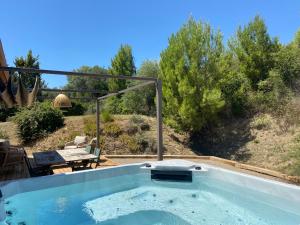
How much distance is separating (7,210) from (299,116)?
40.9 ft

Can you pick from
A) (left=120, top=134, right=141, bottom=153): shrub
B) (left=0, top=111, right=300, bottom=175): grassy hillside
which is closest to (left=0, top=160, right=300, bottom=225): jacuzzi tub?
(left=0, top=111, right=300, bottom=175): grassy hillside

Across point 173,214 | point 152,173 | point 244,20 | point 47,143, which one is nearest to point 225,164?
point 152,173

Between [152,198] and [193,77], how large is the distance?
9.30 m

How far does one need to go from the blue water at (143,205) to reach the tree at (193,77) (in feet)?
25.6

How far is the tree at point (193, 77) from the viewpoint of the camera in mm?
14281

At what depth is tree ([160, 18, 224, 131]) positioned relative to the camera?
1428 centimetres

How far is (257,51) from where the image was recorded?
17.0 meters

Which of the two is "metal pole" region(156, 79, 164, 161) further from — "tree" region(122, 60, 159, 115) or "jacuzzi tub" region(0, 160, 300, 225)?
"tree" region(122, 60, 159, 115)

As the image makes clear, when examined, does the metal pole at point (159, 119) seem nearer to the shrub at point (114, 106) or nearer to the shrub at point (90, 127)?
the shrub at point (90, 127)

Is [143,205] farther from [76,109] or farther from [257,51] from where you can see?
[76,109]

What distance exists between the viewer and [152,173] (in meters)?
7.25

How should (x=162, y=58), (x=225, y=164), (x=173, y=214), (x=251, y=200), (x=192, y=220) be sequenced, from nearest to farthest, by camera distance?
(x=192, y=220) → (x=173, y=214) → (x=251, y=200) → (x=225, y=164) → (x=162, y=58)

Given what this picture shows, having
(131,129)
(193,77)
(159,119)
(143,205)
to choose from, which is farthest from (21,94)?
(193,77)

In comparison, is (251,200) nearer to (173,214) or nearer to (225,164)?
(173,214)
